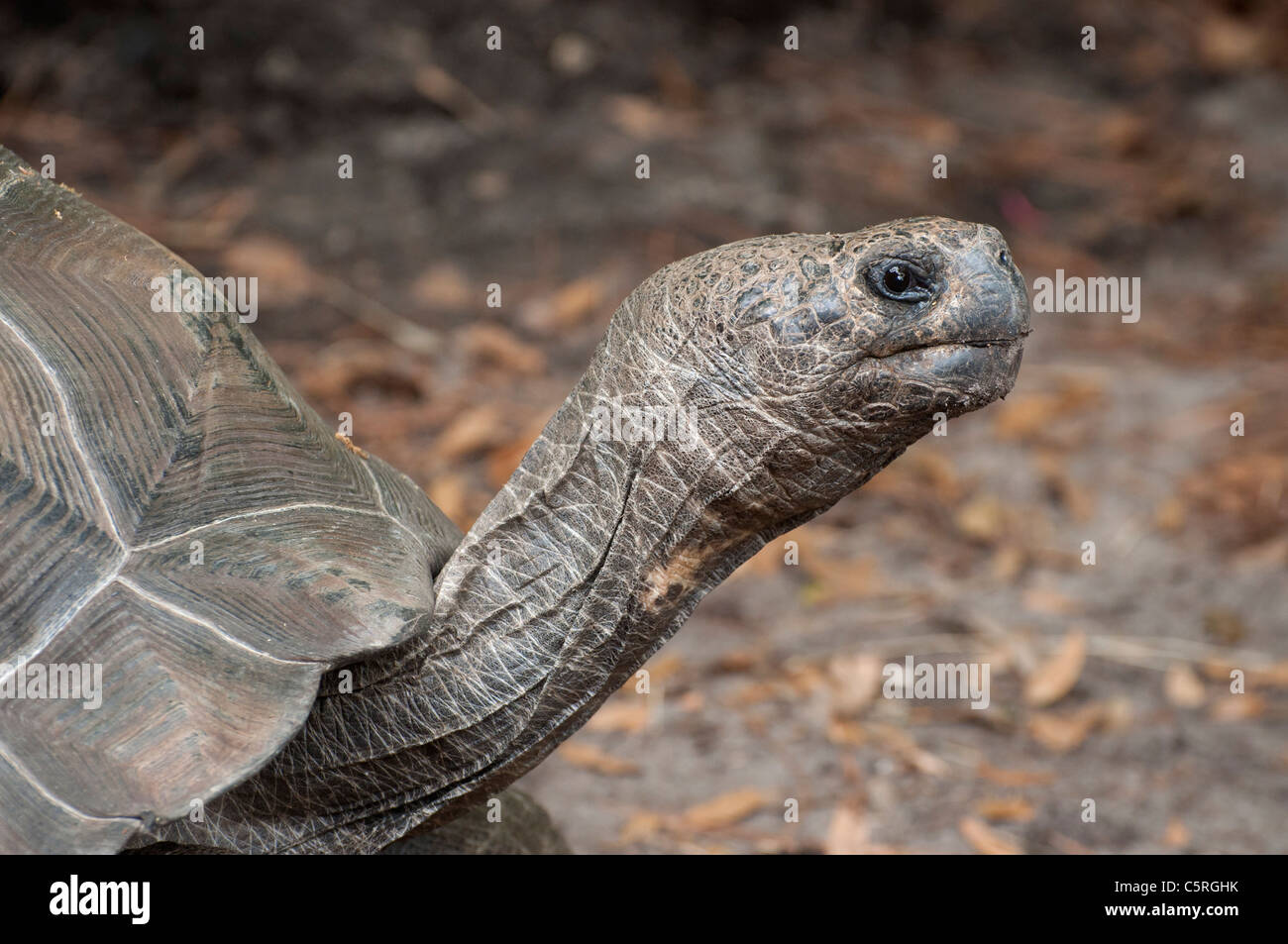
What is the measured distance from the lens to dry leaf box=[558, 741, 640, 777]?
3.40 m

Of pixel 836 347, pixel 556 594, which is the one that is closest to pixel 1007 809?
pixel 556 594

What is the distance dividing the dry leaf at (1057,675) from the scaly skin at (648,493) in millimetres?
2104

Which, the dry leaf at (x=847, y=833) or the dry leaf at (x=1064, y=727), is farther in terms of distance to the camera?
the dry leaf at (x=1064, y=727)

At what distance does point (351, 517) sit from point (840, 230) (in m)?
4.20

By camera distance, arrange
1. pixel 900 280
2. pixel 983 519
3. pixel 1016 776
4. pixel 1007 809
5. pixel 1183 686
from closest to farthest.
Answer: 1. pixel 900 280
2. pixel 1007 809
3. pixel 1016 776
4. pixel 1183 686
5. pixel 983 519

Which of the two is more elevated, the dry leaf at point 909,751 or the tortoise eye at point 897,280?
the tortoise eye at point 897,280

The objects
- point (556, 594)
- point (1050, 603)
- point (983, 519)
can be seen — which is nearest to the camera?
point (556, 594)

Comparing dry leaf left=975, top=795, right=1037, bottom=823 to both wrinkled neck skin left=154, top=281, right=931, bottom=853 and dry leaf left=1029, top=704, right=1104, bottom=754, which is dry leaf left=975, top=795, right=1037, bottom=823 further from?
wrinkled neck skin left=154, top=281, right=931, bottom=853

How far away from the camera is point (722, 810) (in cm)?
322

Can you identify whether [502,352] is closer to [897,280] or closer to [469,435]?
[469,435]

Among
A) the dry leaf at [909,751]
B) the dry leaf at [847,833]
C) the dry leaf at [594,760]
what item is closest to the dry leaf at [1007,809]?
the dry leaf at [909,751]

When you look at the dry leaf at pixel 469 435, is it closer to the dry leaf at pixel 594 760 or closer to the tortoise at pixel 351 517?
the dry leaf at pixel 594 760

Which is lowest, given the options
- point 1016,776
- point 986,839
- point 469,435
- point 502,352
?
point 986,839

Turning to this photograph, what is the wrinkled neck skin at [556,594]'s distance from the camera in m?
1.79
